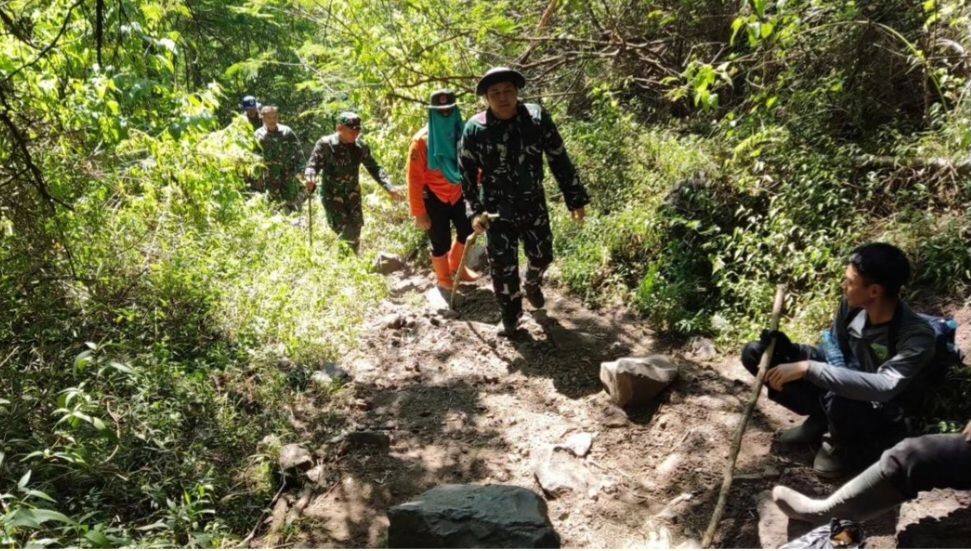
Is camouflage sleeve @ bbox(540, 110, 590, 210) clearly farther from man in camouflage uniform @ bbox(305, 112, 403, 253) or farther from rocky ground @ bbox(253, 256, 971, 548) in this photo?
man in camouflage uniform @ bbox(305, 112, 403, 253)

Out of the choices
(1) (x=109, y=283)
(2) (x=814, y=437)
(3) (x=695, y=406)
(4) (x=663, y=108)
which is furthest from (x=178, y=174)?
(4) (x=663, y=108)

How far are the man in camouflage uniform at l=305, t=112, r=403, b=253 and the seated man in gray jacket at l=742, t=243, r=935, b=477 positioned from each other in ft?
16.8

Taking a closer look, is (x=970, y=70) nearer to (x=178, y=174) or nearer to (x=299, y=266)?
(x=299, y=266)

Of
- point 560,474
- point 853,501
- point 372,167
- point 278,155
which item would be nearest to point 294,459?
point 560,474

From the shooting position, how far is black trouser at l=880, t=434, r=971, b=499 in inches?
99.0

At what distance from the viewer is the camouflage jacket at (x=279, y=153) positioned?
9789 millimetres

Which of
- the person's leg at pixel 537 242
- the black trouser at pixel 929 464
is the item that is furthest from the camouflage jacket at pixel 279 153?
the black trouser at pixel 929 464

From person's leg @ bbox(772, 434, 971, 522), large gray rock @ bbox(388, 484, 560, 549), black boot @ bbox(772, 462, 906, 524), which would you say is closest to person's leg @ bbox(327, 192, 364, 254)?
large gray rock @ bbox(388, 484, 560, 549)

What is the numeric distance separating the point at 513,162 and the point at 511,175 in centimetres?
11

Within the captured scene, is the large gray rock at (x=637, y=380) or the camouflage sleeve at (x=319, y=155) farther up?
the camouflage sleeve at (x=319, y=155)

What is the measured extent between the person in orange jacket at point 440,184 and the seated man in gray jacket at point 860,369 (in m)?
3.66

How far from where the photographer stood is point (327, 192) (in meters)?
7.56

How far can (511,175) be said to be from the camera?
5.03 metres

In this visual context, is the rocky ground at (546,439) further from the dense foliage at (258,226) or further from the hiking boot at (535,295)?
the dense foliage at (258,226)
